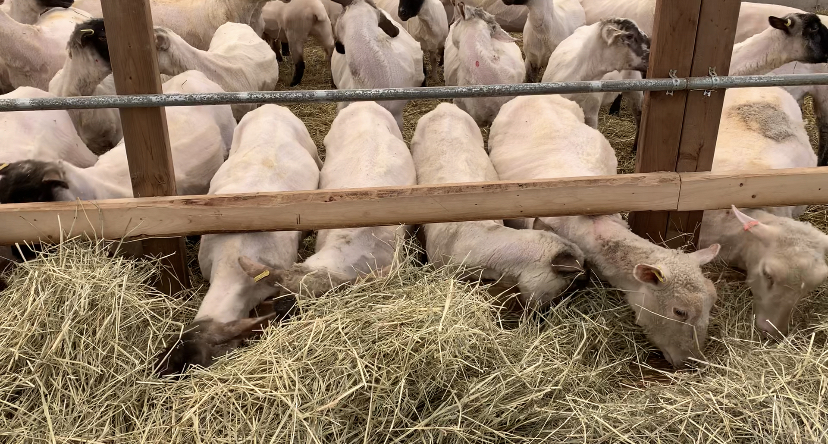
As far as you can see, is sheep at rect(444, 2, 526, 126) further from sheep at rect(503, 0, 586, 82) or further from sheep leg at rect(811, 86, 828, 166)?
sheep leg at rect(811, 86, 828, 166)

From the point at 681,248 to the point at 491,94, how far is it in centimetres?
160

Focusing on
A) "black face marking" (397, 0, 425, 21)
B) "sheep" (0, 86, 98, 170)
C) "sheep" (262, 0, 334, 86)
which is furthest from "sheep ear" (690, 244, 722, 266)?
"sheep" (262, 0, 334, 86)

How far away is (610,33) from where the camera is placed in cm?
591

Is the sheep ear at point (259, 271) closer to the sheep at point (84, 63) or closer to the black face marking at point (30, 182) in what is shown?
the black face marking at point (30, 182)

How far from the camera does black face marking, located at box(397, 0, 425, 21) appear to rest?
26.8 ft

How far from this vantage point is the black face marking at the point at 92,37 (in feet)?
15.5


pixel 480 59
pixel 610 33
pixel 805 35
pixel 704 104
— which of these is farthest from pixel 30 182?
pixel 805 35

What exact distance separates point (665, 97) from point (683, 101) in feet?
0.39

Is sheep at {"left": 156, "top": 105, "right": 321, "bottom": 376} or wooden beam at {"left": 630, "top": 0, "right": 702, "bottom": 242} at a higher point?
wooden beam at {"left": 630, "top": 0, "right": 702, "bottom": 242}

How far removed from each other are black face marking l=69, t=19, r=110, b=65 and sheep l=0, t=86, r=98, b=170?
0.53 metres

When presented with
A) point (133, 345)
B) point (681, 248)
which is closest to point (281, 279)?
point (133, 345)

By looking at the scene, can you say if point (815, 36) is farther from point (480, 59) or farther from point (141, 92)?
point (141, 92)

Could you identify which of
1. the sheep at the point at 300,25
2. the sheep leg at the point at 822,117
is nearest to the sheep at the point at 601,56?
the sheep leg at the point at 822,117

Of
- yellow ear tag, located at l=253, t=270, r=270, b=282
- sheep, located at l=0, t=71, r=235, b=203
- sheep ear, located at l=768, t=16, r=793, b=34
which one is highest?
sheep ear, located at l=768, t=16, r=793, b=34
